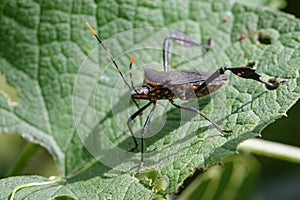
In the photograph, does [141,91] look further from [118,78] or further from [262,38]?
[262,38]

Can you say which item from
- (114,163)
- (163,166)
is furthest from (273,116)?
(114,163)

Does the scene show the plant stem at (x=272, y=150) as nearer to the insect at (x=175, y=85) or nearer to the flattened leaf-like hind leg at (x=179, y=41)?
the insect at (x=175, y=85)

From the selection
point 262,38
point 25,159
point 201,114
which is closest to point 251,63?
point 262,38

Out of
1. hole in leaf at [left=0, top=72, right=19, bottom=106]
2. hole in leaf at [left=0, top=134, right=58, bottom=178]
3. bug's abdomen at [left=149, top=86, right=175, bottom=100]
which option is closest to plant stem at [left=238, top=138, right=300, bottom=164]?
bug's abdomen at [left=149, top=86, right=175, bottom=100]

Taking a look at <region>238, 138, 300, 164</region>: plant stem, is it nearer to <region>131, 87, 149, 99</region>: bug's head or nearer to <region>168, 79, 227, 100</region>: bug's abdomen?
<region>168, 79, 227, 100</region>: bug's abdomen

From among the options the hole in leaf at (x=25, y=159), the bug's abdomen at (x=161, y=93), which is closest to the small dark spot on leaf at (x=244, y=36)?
the bug's abdomen at (x=161, y=93)

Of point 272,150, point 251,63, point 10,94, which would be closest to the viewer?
point 251,63

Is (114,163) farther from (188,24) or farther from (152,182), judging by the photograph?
(188,24)
